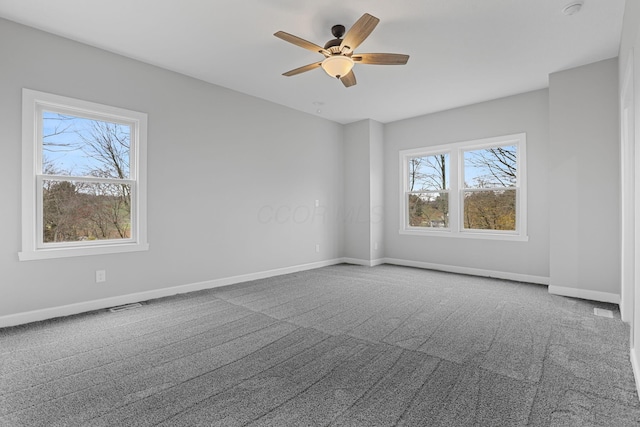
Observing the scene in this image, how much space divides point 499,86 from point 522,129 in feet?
2.50

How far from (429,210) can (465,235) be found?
0.81 m

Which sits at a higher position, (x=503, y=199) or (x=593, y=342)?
(x=503, y=199)

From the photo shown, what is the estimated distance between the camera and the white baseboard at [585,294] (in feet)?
11.8

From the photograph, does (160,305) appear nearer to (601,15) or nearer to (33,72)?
(33,72)

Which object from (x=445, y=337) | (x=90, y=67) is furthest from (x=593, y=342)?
(x=90, y=67)

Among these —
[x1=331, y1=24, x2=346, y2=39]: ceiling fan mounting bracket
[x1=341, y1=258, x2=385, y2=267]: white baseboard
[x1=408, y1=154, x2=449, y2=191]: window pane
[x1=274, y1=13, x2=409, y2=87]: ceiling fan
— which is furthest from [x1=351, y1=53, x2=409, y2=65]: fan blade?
Result: [x1=341, y1=258, x2=385, y2=267]: white baseboard

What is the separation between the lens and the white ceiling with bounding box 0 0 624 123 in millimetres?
2727

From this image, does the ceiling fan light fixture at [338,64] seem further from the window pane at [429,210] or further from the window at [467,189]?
the window pane at [429,210]

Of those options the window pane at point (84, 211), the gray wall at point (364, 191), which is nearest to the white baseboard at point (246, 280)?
the gray wall at point (364, 191)

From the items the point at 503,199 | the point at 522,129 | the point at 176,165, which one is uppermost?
the point at 522,129

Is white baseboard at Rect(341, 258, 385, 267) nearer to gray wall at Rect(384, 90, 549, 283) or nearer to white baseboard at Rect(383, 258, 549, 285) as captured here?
white baseboard at Rect(383, 258, 549, 285)

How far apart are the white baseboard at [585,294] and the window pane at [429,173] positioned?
2.29m

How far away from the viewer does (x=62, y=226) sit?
10.7 feet

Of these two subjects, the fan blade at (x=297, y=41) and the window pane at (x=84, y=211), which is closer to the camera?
the fan blade at (x=297, y=41)
